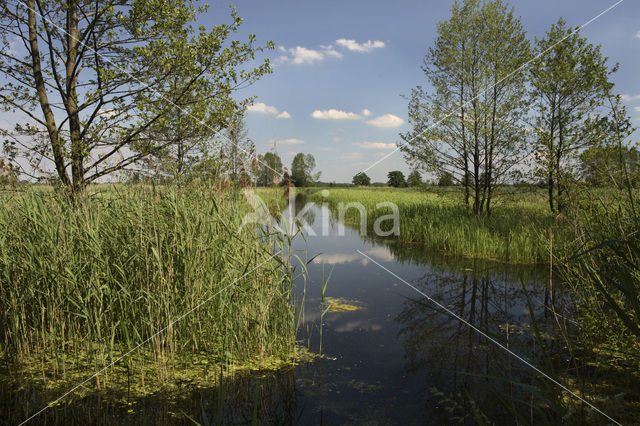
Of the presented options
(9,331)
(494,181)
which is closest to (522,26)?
(494,181)

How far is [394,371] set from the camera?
13.8 ft

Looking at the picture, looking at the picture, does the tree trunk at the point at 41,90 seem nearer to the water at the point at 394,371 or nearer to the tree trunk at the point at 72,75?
the tree trunk at the point at 72,75

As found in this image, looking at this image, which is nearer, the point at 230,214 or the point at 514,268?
the point at 230,214

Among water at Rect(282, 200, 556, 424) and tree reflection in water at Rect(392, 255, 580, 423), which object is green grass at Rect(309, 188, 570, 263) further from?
tree reflection in water at Rect(392, 255, 580, 423)

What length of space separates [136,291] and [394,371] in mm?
3014

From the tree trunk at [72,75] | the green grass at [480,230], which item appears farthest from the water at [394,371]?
the tree trunk at [72,75]

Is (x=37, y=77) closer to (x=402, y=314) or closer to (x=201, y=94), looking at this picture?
(x=201, y=94)

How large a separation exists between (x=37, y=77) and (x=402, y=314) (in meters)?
8.48

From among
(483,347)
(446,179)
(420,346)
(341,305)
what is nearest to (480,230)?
(446,179)

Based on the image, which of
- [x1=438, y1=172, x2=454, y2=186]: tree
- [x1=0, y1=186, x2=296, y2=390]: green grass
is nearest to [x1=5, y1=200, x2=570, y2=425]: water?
[x1=0, y1=186, x2=296, y2=390]: green grass

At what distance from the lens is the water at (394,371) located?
10.5 ft

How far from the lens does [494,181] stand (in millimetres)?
12883

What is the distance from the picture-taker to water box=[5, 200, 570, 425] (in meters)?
3.21

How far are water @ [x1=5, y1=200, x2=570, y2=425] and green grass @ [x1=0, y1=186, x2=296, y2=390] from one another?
1.60 feet
